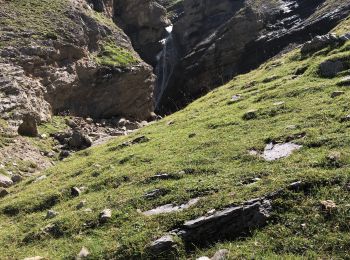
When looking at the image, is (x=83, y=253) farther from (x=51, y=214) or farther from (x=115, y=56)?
(x=115, y=56)

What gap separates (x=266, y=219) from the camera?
→ 8.62m

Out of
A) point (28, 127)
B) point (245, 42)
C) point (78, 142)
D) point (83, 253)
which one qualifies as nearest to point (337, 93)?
point (83, 253)

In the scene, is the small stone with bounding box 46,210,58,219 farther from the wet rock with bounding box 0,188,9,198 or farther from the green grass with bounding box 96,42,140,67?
the green grass with bounding box 96,42,140,67

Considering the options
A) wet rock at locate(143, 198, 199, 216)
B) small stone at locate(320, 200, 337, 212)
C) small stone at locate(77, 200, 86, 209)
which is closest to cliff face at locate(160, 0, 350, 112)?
small stone at locate(77, 200, 86, 209)

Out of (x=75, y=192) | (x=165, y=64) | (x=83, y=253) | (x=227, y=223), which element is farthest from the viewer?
(x=165, y=64)

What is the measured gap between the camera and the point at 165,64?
57.6 meters

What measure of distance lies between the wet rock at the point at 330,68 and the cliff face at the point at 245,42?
24140 mm

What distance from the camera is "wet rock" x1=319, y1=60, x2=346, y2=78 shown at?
2008 cm

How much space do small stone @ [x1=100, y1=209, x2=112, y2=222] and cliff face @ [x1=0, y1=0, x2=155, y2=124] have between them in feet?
55.9

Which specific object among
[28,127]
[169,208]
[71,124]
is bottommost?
[71,124]

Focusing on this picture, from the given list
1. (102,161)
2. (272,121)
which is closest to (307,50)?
(272,121)

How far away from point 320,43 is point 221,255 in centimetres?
2019

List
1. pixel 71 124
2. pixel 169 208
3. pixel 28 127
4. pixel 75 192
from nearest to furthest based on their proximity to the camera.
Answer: pixel 169 208, pixel 75 192, pixel 28 127, pixel 71 124

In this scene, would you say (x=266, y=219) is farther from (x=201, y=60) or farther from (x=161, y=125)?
(x=201, y=60)
